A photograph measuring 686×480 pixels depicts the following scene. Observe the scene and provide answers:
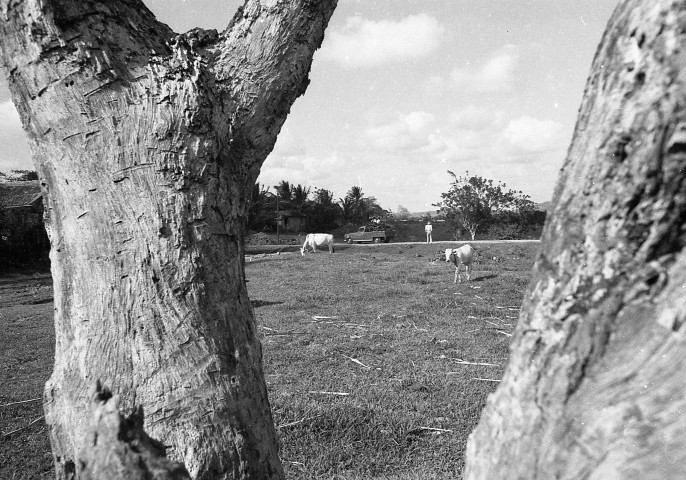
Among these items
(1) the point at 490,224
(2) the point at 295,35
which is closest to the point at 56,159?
(2) the point at 295,35

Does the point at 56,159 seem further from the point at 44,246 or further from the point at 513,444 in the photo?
the point at 44,246

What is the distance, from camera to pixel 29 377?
764 cm

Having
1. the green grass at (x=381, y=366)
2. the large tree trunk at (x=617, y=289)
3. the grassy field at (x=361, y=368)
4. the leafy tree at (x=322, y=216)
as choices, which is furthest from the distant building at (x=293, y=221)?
the large tree trunk at (x=617, y=289)

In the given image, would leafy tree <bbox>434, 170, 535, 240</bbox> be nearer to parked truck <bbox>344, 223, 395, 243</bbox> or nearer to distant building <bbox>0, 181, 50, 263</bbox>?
parked truck <bbox>344, 223, 395, 243</bbox>

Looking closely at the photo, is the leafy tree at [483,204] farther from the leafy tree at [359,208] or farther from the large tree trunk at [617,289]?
the large tree trunk at [617,289]

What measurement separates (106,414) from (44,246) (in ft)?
105

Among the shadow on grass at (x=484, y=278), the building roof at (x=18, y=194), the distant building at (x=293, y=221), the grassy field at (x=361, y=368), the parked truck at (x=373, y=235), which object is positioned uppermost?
the building roof at (x=18, y=194)

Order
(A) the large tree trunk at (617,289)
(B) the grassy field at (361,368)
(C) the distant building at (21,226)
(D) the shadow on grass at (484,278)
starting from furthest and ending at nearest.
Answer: (C) the distant building at (21,226), (D) the shadow on grass at (484,278), (B) the grassy field at (361,368), (A) the large tree trunk at (617,289)

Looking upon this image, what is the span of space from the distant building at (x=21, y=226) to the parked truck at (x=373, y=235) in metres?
22.2

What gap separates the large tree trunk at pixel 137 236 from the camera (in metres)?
2.17

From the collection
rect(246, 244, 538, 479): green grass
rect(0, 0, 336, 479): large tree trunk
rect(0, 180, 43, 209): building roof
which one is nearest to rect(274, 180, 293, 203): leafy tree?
rect(0, 180, 43, 209): building roof

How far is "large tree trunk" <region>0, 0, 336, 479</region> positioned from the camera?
2166 millimetres

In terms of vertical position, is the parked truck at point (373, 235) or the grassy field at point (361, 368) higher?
the parked truck at point (373, 235)

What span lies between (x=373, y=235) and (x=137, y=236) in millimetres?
39382
